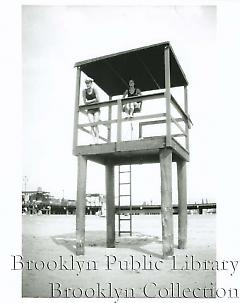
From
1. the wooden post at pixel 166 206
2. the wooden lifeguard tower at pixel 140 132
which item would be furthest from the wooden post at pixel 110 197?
the wooden post at pixel 166 206

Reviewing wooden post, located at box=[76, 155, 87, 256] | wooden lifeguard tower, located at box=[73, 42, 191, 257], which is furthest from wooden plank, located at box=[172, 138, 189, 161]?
wooden post, located at box=[76, 155, 87, 256]

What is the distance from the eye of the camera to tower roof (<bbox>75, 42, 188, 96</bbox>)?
824cm

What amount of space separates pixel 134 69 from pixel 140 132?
195 centimetres

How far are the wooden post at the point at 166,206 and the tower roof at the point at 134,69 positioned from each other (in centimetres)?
256

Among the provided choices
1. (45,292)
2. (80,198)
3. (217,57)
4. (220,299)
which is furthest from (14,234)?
(217,57)

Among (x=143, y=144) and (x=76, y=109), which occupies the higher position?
(x=76, y=109)

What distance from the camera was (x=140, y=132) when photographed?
10320 mm

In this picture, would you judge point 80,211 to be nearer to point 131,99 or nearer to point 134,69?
point 131,99

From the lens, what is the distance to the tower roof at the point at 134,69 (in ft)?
27.0

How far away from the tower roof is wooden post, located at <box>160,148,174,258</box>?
256cm

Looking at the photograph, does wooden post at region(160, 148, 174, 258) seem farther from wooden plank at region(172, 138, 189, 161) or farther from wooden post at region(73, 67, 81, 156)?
wooden post at region(73, 67, 81, 156)

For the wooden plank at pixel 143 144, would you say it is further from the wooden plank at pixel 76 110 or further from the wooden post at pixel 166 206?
the wooden plank at pixel 76 110

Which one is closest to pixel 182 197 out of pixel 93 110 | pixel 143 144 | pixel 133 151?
pixel 133 151

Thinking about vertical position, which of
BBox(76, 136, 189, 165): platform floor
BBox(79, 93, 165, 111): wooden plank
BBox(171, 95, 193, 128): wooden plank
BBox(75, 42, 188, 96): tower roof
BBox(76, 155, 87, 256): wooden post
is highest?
BBox(75, 42, 188, 96): tower roof
